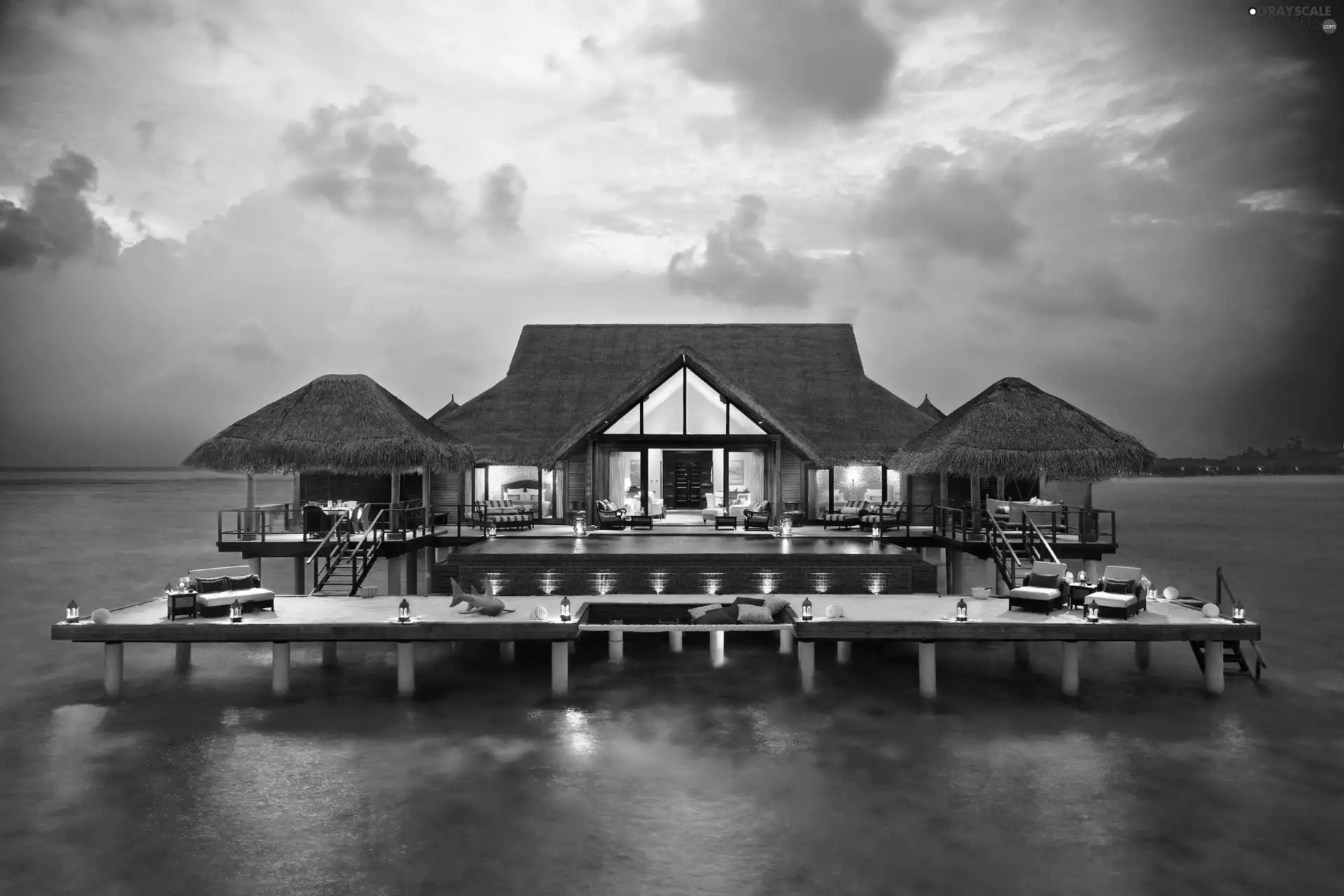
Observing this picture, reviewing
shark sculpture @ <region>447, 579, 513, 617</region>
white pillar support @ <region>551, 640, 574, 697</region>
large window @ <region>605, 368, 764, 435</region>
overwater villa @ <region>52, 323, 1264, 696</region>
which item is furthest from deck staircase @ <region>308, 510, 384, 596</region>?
large window @ <region>605, 368, 764, 435</region>

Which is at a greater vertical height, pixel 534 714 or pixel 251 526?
pixel 251 526

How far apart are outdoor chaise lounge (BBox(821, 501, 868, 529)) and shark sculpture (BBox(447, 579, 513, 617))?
38.6 feet

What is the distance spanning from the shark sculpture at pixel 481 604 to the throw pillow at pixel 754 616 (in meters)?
3.57

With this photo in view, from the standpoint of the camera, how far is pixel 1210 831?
8.48 meters

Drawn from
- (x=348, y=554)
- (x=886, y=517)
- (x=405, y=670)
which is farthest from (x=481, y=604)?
(x=886, y=517)

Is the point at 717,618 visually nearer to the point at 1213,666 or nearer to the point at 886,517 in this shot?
the point at 1213,666

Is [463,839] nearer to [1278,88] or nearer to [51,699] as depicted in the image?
[51,699]

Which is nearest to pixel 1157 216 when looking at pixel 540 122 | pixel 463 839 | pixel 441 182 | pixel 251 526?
pixel 540 122

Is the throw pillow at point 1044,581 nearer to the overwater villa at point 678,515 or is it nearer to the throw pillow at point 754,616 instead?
the overwater villa at point 678,515

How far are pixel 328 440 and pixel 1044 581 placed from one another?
14.6 meters

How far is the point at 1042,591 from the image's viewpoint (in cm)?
1277

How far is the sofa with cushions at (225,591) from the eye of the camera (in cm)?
1240

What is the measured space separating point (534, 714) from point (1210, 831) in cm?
790

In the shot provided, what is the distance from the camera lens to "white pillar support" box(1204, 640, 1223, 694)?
1264 cm
